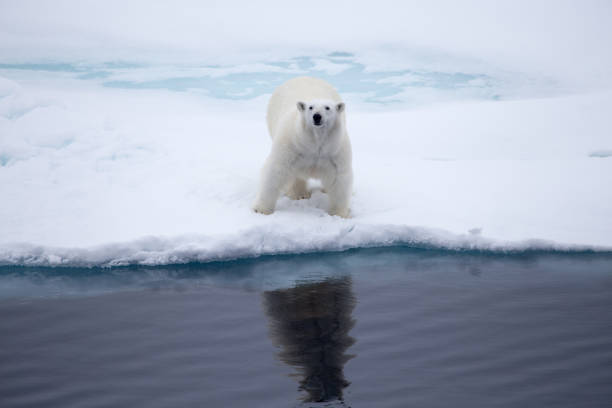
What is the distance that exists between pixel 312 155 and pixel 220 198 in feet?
3.95

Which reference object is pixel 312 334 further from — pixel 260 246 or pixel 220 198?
pixel 220 198

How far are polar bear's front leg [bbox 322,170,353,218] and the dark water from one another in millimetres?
932

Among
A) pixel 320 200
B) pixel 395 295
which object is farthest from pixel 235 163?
pixel 395 295

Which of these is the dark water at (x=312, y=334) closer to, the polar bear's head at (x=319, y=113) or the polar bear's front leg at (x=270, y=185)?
the polar bear's front leg at (x=270, y=185)

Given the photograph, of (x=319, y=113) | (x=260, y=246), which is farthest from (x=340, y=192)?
(x=260, y=246)

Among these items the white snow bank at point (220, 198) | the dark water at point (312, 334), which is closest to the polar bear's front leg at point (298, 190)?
the white snow bank at point (220, 198)

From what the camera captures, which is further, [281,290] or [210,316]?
[281,290]

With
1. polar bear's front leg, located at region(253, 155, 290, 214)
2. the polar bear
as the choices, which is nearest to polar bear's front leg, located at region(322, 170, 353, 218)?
the polar bear

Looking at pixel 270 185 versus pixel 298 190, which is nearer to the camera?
pixel 270 185

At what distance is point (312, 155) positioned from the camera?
199 inches

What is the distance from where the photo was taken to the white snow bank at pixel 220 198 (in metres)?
4.66

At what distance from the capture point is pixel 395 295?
12.5 ft

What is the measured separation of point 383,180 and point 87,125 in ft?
12.8

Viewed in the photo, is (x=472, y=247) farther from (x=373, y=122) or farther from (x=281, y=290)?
(x=373, y=122)
